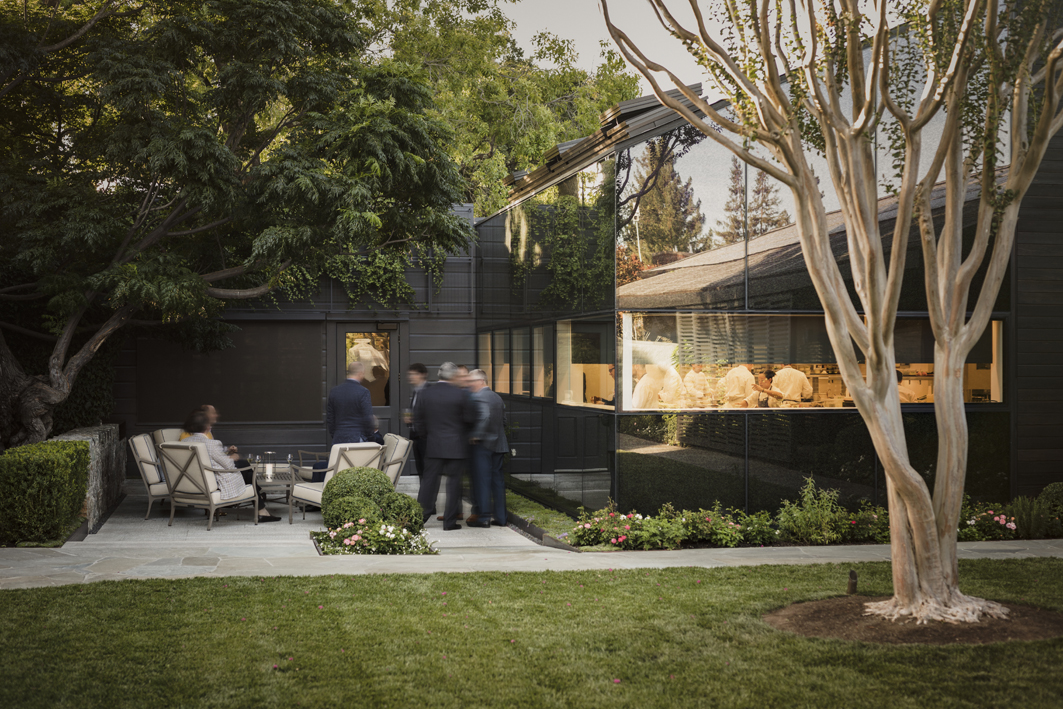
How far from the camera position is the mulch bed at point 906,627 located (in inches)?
215

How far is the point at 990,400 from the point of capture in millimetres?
10477

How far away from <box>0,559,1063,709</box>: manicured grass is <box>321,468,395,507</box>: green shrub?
225 centimetres

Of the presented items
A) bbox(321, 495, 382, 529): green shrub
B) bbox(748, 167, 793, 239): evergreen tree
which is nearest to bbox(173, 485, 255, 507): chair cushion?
bbox(321, 495, 382, 529): green shrub

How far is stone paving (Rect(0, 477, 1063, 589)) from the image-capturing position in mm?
7145

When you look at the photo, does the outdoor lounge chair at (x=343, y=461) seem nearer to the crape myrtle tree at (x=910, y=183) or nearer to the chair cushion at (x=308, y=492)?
the chair cushion at (x=308, y=492)

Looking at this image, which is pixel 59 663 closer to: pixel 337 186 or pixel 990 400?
pixel 337 186

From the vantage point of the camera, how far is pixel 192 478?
984cm

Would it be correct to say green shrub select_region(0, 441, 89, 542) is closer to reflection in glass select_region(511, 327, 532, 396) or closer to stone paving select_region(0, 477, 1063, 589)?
stone paving select_region(0, 477, 1063, 589)

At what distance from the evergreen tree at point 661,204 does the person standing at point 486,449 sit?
241cm

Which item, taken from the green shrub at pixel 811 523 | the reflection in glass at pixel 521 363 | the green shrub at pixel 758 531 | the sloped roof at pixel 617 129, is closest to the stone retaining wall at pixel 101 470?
the reflection in glass at pixel 521 363

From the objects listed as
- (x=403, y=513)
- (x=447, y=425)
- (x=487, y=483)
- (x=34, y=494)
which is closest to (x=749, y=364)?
(x=487, y=483)

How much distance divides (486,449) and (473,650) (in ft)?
16.4

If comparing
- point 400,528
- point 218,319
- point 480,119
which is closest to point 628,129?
point 400,528

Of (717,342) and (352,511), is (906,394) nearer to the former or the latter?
(717,342)
